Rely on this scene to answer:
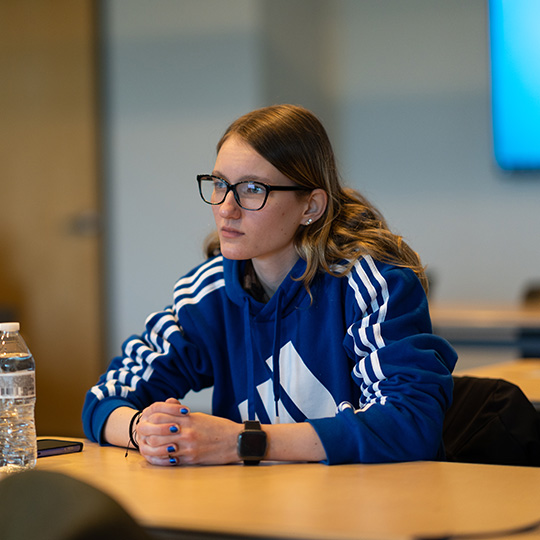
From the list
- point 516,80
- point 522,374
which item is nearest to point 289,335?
point 522,374

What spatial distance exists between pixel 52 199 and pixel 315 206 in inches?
122

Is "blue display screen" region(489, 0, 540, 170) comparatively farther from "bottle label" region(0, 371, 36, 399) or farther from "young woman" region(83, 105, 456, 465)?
"bottle label" region(0, 371, 36, 399)

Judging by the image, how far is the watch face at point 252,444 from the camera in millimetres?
1338

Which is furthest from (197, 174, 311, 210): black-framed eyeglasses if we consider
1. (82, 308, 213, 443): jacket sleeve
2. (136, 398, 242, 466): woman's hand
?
(136, 398, 242, 466): woman's hand

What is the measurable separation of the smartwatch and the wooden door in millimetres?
3316

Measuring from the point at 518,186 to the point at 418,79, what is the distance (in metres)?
0.88

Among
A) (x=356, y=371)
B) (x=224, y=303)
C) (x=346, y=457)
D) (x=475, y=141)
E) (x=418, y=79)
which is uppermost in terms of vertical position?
(x=418, y=79)

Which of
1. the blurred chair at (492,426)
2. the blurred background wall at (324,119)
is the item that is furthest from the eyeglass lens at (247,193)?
the blurred background wall at (324,119)

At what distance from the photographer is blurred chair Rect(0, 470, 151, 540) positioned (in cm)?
54

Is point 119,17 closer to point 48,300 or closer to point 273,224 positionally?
point 48,300

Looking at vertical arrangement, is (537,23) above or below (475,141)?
above

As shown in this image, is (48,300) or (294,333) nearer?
(294,333)

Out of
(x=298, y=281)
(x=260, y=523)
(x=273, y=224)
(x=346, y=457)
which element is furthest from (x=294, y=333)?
(x=260, y=523)

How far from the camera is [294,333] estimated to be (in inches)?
66.4
